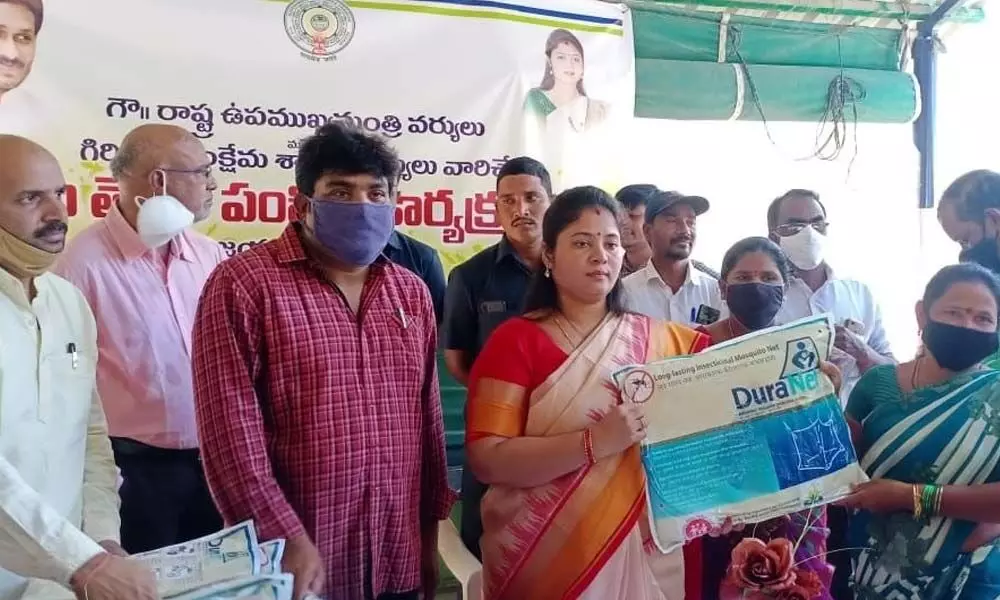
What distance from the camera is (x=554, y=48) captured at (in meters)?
3.33

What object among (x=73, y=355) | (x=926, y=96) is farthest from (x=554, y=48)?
(x=73, y=355)

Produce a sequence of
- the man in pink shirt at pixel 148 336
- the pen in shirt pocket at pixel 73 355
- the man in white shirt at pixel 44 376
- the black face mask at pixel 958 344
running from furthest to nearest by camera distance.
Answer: the man in pink shirt at pixel 148 336
the black face mask at pixel 958 344
the pen in shirt pocket at pixel 73 355
the man in white shirt at pixel 44 376

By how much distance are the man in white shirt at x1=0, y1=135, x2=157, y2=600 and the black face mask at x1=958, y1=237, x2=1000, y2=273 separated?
2.62 meters

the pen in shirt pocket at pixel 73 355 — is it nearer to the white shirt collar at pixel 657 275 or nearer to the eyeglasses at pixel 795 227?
the white shirt collar at pixel 657 275

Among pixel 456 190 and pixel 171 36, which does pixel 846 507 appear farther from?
pixel 171 36

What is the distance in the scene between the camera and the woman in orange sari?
5.55 feet

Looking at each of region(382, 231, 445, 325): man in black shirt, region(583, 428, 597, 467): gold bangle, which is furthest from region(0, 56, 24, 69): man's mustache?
region(583, 428, 597, 467): gold bangle

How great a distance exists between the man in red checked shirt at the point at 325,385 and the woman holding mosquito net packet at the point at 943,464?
1060 mm

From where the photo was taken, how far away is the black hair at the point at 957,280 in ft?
6.01

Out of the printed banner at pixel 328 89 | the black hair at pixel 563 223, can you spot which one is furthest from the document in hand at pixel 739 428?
the printed banner at pixel 328 89

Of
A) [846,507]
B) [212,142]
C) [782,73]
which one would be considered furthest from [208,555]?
[782,73]

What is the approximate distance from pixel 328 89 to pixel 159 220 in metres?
1.15

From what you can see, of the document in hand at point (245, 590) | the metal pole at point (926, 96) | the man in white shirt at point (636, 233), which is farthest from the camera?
the metal pole at point (926, 96)

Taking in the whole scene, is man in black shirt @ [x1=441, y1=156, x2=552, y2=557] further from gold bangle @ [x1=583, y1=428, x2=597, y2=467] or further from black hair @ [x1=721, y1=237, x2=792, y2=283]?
gold bangle @ [x1=583, y1=428, x2=597, y2=467]
